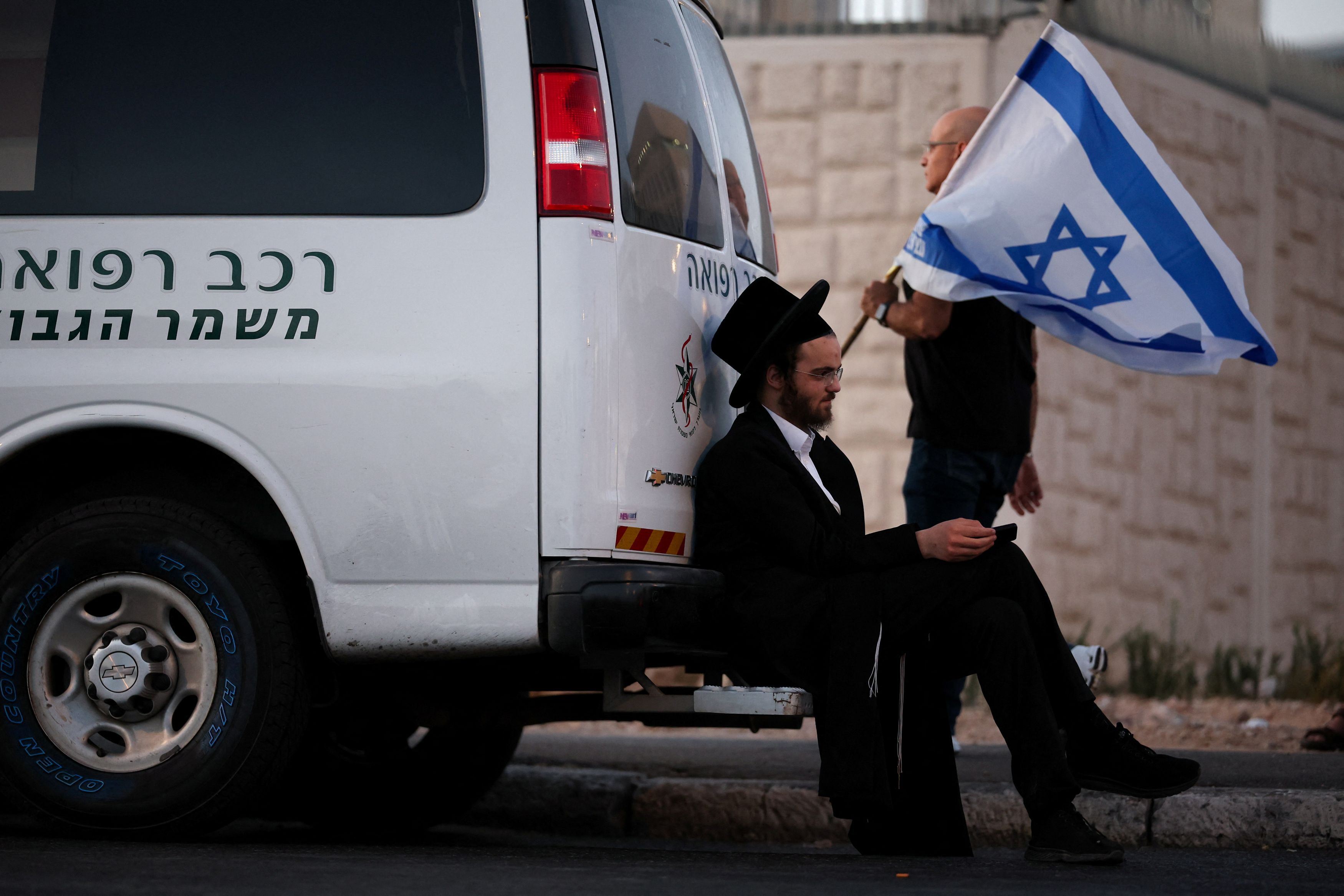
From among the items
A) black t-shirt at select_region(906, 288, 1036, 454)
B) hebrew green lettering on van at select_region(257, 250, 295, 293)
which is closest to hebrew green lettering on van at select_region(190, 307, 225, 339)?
hebrew green lettering on van at select_region(257, 250, 295, 293)

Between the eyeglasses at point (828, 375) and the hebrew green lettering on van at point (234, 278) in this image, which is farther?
the eyeglasses at point (828, 375)

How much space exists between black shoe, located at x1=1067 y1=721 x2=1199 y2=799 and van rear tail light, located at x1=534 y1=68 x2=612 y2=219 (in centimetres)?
178

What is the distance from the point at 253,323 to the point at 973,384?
256 centimetres

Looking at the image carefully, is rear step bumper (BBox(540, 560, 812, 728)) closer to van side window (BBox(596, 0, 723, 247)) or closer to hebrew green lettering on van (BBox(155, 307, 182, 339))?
van side window (BBox(596, 0, 723, 247))

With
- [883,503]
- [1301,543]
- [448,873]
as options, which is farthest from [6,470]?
[1301,543]

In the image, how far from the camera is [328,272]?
415 cm

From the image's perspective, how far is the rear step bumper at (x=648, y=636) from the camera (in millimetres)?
4031

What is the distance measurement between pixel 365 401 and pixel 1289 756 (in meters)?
3.82

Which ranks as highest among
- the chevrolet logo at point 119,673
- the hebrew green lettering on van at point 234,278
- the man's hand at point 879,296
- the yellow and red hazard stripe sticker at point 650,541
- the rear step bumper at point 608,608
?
the man's hand at point 879,296

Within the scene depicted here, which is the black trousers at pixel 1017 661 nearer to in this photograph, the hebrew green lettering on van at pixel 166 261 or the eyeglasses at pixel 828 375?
the eyeglasses at pixel 828 375

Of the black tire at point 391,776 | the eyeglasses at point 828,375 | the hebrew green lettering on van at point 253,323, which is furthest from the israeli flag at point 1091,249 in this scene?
the hebrew green lettering on van at point 253,323

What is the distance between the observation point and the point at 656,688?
4.44 m

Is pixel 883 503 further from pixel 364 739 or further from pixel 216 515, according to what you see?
pixel 216 515

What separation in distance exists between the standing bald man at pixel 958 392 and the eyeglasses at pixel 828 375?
3.16 feet
